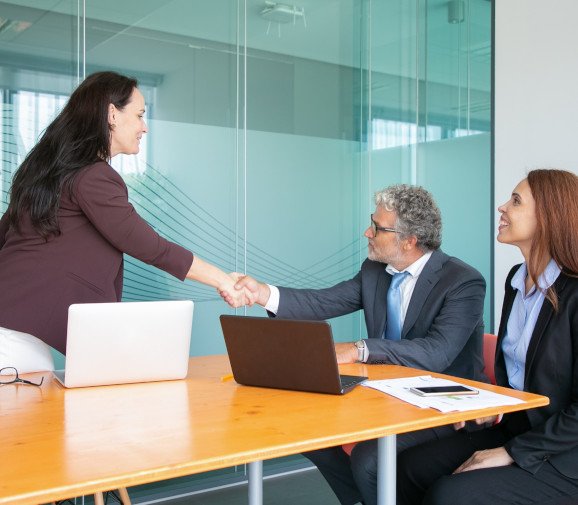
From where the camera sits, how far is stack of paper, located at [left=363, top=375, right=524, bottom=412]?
1.86m

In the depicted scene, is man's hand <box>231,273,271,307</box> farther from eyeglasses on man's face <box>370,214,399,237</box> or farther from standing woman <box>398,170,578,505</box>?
standing woman <box>398,170,578,505</box>

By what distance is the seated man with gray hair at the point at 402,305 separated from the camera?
2.52 m

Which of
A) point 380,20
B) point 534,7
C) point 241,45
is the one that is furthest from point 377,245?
point 534,7

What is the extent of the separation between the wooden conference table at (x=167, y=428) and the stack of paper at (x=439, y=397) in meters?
0.03

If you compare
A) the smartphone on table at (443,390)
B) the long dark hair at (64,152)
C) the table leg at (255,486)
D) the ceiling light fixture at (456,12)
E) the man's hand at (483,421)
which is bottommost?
the table leg at (255,486)

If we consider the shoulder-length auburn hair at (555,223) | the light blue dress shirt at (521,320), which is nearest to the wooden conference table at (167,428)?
the light blue dress shirt at (521,320)

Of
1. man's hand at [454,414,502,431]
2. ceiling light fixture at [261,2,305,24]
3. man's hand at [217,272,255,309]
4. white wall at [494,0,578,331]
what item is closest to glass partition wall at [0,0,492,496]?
ceiling light fixture at [261,2,305,24]

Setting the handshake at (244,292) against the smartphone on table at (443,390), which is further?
the handshake at (244,292)

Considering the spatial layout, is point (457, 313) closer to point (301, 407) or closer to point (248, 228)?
point (301, 407)

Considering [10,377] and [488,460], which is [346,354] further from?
[10,377]

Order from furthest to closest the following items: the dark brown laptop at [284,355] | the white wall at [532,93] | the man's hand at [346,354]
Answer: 1. the white wall at [532,93]
2. the man's hand at [346,354]
3. the dark brown laptop at [284,355]

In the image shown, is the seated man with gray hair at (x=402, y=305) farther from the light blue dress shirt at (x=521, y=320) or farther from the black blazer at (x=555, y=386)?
the black blazer at (x=555, y=386)

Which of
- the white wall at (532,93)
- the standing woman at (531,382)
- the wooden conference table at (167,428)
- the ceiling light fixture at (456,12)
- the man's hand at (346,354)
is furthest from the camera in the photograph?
the ceiling light fixture at (456,12)

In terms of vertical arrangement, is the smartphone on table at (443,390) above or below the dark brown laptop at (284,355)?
below
